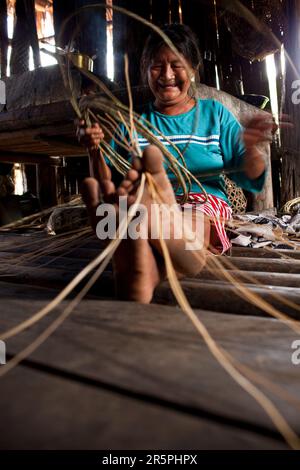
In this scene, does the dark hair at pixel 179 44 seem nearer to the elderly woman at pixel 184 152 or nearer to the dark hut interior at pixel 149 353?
the elderly woman at pixel 184 152

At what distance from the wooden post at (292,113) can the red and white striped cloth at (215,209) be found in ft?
7.24

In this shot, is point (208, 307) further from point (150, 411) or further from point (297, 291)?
point (150, 411)

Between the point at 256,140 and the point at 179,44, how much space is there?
544mm

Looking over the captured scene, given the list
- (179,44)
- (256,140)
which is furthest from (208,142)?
(179,44)

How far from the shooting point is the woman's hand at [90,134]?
1268 mm

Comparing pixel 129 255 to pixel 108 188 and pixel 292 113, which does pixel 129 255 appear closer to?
pixel 108 188

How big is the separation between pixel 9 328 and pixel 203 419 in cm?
58

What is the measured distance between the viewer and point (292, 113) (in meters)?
3.45

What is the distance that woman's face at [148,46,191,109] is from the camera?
5.05ft

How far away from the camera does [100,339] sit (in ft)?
2.62

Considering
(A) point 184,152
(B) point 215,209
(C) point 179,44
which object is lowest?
(B) point 215,209

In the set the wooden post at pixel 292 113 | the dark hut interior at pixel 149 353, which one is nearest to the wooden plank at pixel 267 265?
the dark hut interior at pixel 149 353

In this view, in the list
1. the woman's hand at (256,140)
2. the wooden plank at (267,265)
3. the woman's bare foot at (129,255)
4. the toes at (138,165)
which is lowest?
the wooden plank at (267,265)

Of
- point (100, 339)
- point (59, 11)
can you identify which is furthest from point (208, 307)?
point (59, 11)
